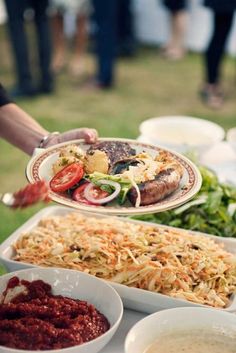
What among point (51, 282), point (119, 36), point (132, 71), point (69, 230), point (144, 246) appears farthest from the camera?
point (119, 36)

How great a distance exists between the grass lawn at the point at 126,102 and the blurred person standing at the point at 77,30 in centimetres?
20

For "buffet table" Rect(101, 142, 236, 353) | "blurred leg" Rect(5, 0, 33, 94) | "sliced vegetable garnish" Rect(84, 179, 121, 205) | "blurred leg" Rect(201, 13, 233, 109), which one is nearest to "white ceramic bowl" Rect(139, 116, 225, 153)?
"buffet table" Rect(101, 142, 236, 353)

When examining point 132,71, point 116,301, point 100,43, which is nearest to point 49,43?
point 100,43

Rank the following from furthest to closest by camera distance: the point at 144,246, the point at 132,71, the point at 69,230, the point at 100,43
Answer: the point at 132,71 < the point at 100,43 < the point at 69,230 < the point at 144,246

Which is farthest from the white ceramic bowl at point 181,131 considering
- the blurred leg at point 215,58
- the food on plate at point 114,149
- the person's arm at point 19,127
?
the blurred leg at point 215,58

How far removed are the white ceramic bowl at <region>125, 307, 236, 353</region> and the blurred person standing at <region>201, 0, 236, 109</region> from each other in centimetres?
369

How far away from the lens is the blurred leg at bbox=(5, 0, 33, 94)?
16.9 feet

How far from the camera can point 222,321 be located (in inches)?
56.6

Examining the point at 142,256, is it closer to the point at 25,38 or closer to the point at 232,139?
the point at 232,139

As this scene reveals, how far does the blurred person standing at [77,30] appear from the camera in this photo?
6.08m

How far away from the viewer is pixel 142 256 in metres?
1.65

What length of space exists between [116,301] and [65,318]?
0.45ft

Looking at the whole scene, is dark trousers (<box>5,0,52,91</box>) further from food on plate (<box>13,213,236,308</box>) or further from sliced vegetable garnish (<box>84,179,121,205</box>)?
sliced vegetable garnish (<box>84,179,121,205</box>)

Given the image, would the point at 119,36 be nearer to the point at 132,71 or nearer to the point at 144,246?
the point at 132,71
